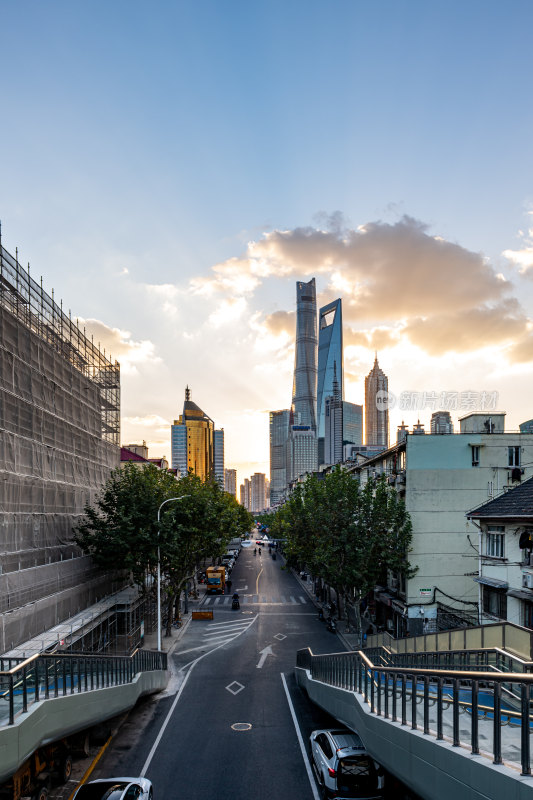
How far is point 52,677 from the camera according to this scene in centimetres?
1234

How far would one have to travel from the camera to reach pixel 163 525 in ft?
108

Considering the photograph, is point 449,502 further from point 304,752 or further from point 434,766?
point 434,766

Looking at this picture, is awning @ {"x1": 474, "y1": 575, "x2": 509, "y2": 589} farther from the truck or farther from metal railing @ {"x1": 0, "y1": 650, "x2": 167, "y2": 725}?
the truck

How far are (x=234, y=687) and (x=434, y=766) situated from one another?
19.7 meters

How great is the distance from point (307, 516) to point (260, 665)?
12.9 m

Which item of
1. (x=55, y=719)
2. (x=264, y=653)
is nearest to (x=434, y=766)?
(x=55, y=719)

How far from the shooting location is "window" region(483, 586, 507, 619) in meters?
24.4

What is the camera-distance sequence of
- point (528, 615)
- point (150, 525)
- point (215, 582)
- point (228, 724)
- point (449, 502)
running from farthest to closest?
point (215, 582) → point (449, 502) → point (150, 525) → point (528, 615) → point (228, 724)

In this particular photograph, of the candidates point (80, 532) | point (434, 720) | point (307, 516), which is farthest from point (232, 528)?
point (434, 720)

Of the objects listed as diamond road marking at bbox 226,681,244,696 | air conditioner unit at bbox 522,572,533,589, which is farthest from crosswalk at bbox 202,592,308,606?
air conditioner unit at bbox 522,572,533,589

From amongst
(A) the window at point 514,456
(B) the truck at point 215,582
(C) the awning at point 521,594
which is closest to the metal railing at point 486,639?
(C) the awning at point 521,594

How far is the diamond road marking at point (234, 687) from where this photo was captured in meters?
24.6

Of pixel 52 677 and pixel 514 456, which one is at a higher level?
pixel 514 456

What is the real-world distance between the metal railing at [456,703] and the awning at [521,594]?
42.6 feet
